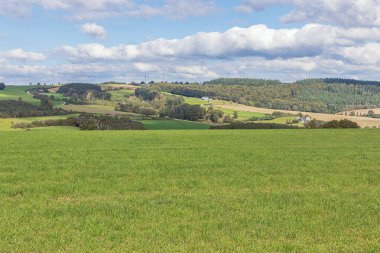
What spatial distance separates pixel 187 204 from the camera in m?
13.8

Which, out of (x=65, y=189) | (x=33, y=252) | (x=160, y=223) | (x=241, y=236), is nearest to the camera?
(x=33, y=252)

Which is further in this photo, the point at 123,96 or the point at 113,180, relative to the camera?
the point at 123,96

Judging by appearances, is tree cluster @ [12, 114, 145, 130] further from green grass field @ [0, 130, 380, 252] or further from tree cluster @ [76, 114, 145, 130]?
green grass field @ [0, 130, 380, 252]

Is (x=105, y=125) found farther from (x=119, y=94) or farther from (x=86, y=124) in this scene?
(x=119, y=94)

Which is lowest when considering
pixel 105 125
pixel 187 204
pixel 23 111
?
pixel 105 125

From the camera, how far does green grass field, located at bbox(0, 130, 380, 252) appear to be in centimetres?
1024

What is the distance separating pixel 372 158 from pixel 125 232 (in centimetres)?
2023

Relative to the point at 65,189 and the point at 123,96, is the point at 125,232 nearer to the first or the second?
the point at 65,189

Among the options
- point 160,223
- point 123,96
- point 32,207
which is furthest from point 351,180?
point 123,96

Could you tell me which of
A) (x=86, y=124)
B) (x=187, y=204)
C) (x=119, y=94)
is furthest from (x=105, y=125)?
(x=119, y=94)

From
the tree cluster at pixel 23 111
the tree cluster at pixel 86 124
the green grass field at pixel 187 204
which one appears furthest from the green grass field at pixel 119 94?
the green grass field at pixel 187 204

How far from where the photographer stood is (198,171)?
20625 millimetres

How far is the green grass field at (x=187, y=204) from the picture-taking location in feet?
33.6

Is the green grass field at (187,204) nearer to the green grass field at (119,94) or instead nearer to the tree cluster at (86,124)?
the tree cluster at (86,124)
